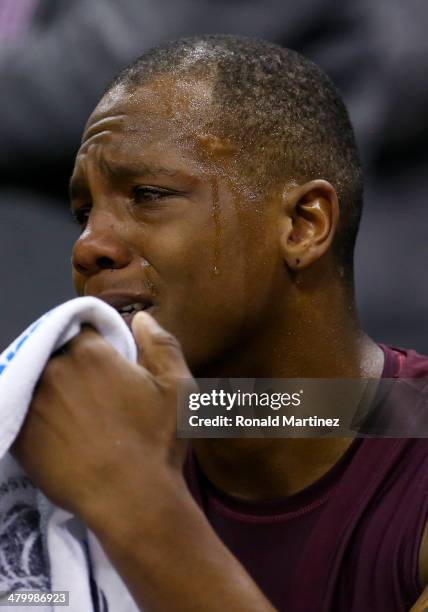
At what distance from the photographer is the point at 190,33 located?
2291 mm

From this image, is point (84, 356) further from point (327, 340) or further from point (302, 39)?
point (302, 39)

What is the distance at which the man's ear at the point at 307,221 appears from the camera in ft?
4.59

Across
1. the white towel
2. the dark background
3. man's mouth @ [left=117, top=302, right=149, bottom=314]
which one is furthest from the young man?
the dark background

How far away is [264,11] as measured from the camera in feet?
7.36

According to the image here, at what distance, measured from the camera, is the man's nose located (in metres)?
1.33

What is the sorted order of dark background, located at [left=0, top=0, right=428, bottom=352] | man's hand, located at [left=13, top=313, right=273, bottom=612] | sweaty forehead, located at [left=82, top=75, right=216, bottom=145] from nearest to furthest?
man's hand, located at [left=13, top=313, right=273, bottom=612], sweaty forehead, located at [left=82, top=75, right=216, bottom=145], dark background, located at [left=0, top=0, right=428, bottom=352]

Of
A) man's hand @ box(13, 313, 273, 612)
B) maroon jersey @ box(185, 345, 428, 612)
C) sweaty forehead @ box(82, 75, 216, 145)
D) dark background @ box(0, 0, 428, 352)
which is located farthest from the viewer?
dark background @ box(0, 0, 428, 352)

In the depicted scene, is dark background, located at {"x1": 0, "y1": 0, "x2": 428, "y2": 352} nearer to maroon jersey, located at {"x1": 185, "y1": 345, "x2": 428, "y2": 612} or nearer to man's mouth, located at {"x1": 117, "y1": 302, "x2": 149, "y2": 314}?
maroon jersey, located at {"x1": 185, "y1": 345, "x2": 428, "y2": 612}

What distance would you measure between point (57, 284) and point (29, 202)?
21 cm

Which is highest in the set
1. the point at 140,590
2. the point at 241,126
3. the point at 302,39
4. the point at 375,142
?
the point at 302,39

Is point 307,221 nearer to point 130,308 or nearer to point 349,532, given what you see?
point 130,308

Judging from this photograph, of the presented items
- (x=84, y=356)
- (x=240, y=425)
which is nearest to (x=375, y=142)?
(x=240, y=425)

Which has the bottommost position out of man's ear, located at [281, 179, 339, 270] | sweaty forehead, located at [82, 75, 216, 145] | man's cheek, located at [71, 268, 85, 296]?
man's cheek, located at [71, 268, 85, 296]

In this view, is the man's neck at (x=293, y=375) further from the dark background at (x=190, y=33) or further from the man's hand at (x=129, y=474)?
the dark background at (x=190, y=33)
